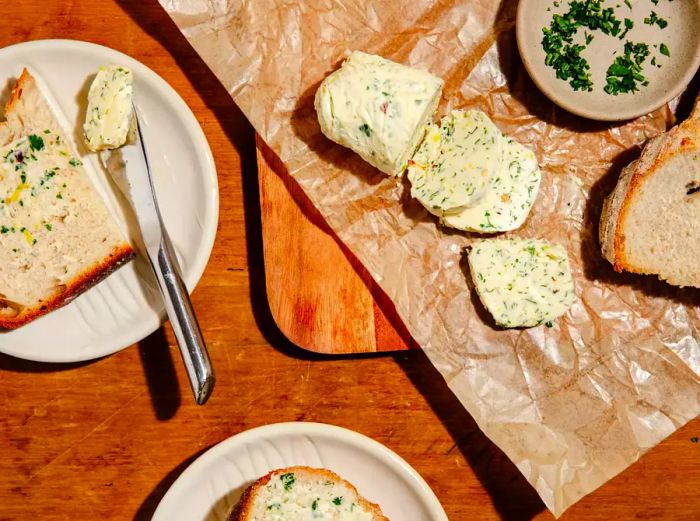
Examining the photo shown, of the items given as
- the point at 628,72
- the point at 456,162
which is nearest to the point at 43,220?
the point at 456,162

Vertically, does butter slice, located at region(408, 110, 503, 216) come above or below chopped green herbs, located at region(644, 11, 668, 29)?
below

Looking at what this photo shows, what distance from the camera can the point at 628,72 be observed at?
7.11 ft

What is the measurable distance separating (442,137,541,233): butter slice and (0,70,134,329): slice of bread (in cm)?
110

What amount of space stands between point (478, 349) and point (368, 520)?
24.8 inches

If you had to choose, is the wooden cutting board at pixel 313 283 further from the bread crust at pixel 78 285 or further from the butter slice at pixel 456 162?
the bread crust at pixel 78 285

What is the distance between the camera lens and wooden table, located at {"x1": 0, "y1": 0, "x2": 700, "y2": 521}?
7.54 feet

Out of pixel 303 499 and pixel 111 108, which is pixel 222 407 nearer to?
pixel 303 499

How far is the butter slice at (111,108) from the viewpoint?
208 cm

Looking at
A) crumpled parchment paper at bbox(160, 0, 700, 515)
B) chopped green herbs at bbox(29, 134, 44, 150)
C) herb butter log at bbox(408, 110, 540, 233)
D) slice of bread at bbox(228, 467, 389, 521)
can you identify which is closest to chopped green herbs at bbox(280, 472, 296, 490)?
slice of bread at bbox(228, 467, 389, 521)

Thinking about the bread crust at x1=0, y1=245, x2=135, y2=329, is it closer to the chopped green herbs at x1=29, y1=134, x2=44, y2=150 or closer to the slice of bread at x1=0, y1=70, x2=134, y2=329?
→ the slice of bread at x1=0, y1=70, x2=134, y2=329

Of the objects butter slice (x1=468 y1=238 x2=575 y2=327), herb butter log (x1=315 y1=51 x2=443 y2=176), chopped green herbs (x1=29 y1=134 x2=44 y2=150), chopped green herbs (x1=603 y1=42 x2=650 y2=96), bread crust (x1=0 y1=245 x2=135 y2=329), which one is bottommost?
bread crust (x1=0 y1=245 x2=135 y2=329)

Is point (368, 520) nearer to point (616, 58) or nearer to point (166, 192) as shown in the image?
point (166, 192)

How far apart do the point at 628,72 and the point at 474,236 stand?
71 cm

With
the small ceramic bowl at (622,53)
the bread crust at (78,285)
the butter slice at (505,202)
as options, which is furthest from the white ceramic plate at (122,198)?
the small ceramic bowl at (622,53)
